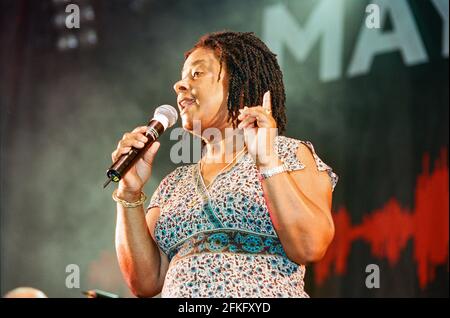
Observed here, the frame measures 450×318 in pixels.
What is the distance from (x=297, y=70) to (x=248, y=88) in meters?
1.51

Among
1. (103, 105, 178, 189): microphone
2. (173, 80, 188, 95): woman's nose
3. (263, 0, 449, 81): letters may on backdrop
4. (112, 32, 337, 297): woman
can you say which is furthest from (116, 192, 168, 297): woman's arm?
(263, 0, 449, 81): letters may on backdrop

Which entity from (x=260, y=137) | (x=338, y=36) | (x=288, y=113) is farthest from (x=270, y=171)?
(x=338, y=36)

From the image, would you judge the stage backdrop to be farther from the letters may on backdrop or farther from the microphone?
the microphone

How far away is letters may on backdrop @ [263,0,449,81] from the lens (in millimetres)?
3334

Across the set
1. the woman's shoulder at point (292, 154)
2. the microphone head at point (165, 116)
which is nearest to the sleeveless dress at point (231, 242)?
the woman's shoulder at point (292, 154)

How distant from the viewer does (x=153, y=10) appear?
3.94m

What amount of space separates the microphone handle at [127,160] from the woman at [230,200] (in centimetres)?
2

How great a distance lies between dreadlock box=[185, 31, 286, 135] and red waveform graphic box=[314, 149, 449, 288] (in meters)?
1.30

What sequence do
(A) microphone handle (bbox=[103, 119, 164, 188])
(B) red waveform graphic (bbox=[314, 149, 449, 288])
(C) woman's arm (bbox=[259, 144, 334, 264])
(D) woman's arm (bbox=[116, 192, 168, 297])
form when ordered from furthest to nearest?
(B) red waveform graphic (bbox=[314, 149, 449, 288]) → (D) woman's arm (bbox=[116, 192, 168, 297]) → (A) microphone handle (bbox=[103, 119, 164, 188]) → (C) woman's arm (bbox=[259, 144, 334, 264])

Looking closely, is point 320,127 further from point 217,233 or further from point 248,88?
point 217,233

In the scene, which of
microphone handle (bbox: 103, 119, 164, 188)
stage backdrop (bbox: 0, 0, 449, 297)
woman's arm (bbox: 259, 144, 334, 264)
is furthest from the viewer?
stage backdrop (bbox: 0, 0, 449, 297)

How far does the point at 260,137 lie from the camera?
168cm
